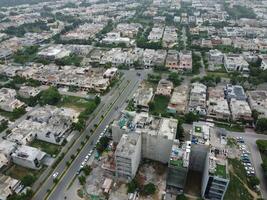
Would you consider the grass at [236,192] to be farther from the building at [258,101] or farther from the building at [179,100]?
the building at [179,100]

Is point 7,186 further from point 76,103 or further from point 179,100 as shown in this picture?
point 179,100

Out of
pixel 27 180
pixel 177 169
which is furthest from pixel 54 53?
pixel 177 169

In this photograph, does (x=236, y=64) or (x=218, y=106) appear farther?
(x=236, y=64)

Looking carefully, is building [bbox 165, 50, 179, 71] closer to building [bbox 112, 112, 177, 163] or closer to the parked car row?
the parked car row

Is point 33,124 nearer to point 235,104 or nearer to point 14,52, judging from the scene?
point 235,104

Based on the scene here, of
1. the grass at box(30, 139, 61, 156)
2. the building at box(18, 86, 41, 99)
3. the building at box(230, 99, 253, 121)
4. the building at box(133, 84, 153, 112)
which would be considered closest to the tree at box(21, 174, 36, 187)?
the grass at box(30, 139, 61, 156)

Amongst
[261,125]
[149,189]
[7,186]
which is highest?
[261,125]


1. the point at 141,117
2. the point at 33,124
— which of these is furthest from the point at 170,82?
the point at 33,124
